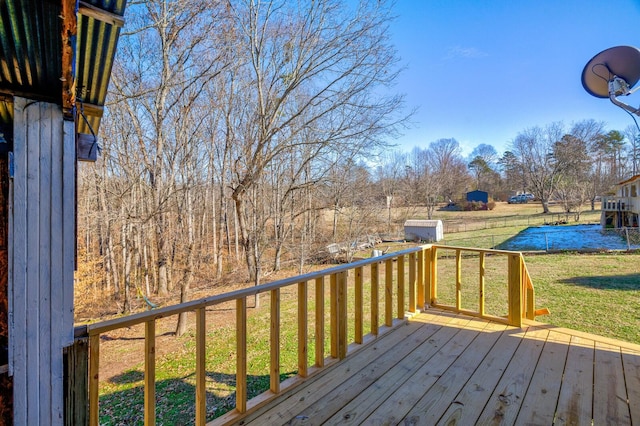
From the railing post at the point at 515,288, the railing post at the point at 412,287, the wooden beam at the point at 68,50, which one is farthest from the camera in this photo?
the railing post at the point at 412,287

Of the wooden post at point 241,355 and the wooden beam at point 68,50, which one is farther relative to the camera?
the wooden post at point 241,355

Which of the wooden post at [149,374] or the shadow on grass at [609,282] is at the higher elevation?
the wooden post at [149,374]

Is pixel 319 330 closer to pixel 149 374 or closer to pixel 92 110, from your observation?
pixel 149 374

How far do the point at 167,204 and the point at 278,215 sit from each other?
3.00 m

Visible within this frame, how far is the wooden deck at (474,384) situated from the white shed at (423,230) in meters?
14.1

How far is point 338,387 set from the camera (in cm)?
223

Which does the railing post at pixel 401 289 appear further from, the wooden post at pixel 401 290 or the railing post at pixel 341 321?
the railing post at pixel 341 321

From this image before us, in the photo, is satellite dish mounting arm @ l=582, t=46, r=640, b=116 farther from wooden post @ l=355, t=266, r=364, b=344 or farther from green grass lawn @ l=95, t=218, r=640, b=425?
green grass lawn @ l=95, t=218, r=640, b=425

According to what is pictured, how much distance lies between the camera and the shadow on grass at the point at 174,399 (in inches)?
155

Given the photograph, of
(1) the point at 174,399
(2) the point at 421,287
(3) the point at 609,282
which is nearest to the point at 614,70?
(2) the point at 421,287

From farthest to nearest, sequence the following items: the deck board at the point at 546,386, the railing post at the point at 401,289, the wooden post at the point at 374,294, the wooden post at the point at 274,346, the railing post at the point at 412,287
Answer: the railing post at the point at 412,287 → the railing post at the point at 401,289 → the wooden post at the point at 374,294 → the wooden post at the point at 274,346 → the deck board at the point at 546,386

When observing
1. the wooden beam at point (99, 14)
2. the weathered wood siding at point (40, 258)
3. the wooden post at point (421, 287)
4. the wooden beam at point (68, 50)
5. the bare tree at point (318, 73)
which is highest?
the bare tree at point (318, 73)

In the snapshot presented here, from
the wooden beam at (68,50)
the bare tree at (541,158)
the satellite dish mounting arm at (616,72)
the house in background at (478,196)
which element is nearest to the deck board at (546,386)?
the satellite dish mounting arm at (616,72)

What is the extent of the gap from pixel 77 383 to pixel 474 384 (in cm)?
234
